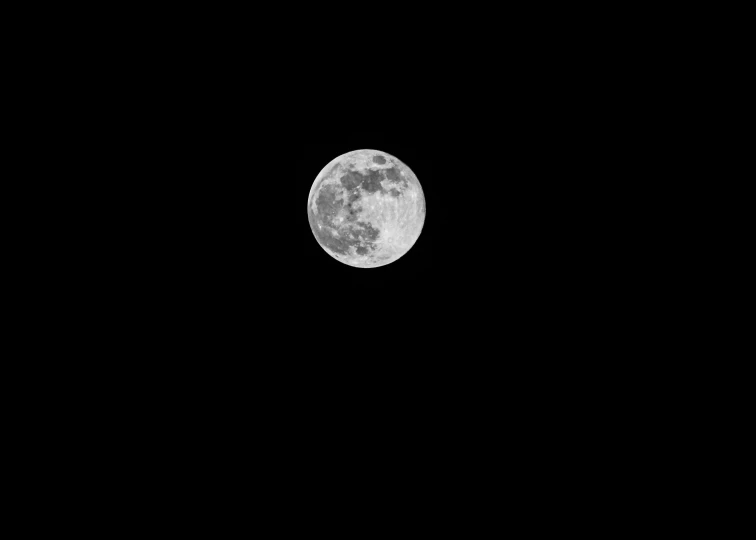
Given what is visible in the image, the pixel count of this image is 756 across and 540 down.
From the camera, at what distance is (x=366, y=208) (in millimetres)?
4848

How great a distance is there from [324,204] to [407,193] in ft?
2.78

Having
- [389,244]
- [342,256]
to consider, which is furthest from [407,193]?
[342,256]

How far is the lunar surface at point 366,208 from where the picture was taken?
4875 millimetres

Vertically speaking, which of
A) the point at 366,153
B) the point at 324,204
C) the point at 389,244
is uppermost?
the point at 366,153

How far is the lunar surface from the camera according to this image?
A: 4875 mm

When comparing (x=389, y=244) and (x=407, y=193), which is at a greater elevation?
(x=407, y=193)

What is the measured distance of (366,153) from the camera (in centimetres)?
514

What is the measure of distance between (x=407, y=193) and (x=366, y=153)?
0.61 meters

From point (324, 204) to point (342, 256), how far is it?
0.58m

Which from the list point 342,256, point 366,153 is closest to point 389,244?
point 342,256

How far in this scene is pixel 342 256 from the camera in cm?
521

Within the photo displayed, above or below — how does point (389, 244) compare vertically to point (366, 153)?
below

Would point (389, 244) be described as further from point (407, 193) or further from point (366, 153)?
point (366, 153)

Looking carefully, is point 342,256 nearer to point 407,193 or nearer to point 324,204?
point 324,204
